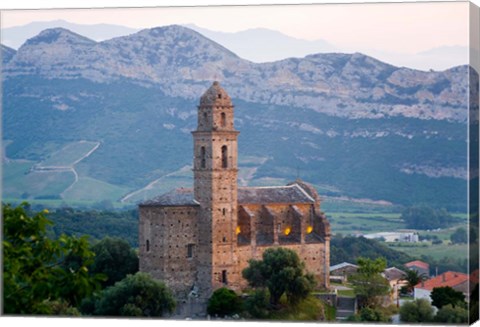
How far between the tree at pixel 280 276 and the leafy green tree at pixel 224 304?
3.31 ft

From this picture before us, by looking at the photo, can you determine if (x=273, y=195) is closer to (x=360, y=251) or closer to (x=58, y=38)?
(x=58, y=38)

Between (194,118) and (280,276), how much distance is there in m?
29.1

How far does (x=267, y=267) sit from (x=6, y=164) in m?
15.3

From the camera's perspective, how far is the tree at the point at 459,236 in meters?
45.6

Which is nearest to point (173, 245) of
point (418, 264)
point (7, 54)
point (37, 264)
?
point (7, 54)

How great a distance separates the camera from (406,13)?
139 ft

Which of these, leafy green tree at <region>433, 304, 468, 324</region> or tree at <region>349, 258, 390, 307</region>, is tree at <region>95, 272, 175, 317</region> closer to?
tree at <region>349, 258, 390, 307</region>

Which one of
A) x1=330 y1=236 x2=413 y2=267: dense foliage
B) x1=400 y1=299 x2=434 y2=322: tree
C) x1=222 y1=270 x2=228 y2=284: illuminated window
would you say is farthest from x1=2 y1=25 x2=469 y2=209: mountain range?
x1=400 y1=299 x2=434 y2=322: tree

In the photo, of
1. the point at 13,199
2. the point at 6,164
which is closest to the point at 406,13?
the point at 13,199

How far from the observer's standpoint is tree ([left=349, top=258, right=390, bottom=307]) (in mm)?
48188

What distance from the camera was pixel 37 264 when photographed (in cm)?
2919

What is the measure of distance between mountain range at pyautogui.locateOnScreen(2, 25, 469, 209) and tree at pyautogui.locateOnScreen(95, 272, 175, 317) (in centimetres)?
1998

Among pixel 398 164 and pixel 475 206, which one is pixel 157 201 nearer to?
pixel 475 206

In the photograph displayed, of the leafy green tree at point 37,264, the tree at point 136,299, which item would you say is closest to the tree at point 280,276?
the tree at point 136,299
